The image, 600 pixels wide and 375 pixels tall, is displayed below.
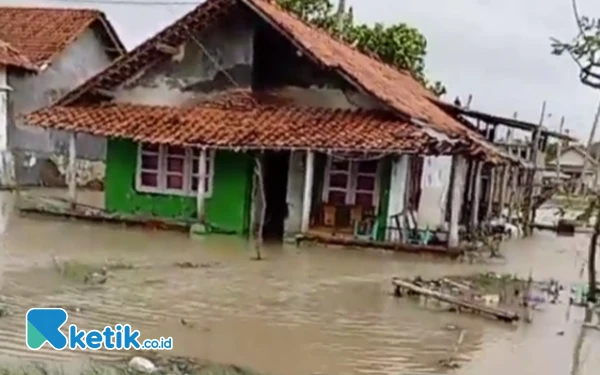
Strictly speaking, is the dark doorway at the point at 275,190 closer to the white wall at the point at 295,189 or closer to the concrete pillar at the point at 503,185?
the white wall at the point at 295,189

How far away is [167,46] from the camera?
20.6 metres

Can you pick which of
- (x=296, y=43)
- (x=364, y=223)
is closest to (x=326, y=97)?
(x=296, y=43)

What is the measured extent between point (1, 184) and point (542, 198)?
51.3ft

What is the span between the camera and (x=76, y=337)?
9.41 metres

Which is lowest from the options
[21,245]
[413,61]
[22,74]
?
[21,245]

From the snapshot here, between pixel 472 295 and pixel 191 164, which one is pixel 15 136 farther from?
pixel 472 295

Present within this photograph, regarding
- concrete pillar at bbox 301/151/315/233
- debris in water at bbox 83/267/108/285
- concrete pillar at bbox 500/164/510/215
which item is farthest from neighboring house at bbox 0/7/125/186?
debris in water at bbox 83/267/108/285

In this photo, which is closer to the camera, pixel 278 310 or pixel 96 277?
pixel 278 310

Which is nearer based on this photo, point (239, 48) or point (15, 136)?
point (239, 48)

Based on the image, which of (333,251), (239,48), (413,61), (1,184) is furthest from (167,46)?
(413,61)

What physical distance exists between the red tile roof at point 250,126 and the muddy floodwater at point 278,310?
211 cm

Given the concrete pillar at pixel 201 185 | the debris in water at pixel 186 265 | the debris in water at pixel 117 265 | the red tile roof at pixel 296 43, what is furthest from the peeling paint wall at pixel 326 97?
the debris in water at pixel 117 265

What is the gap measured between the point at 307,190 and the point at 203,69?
388 cm

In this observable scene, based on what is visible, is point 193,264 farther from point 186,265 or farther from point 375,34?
point 375,34
